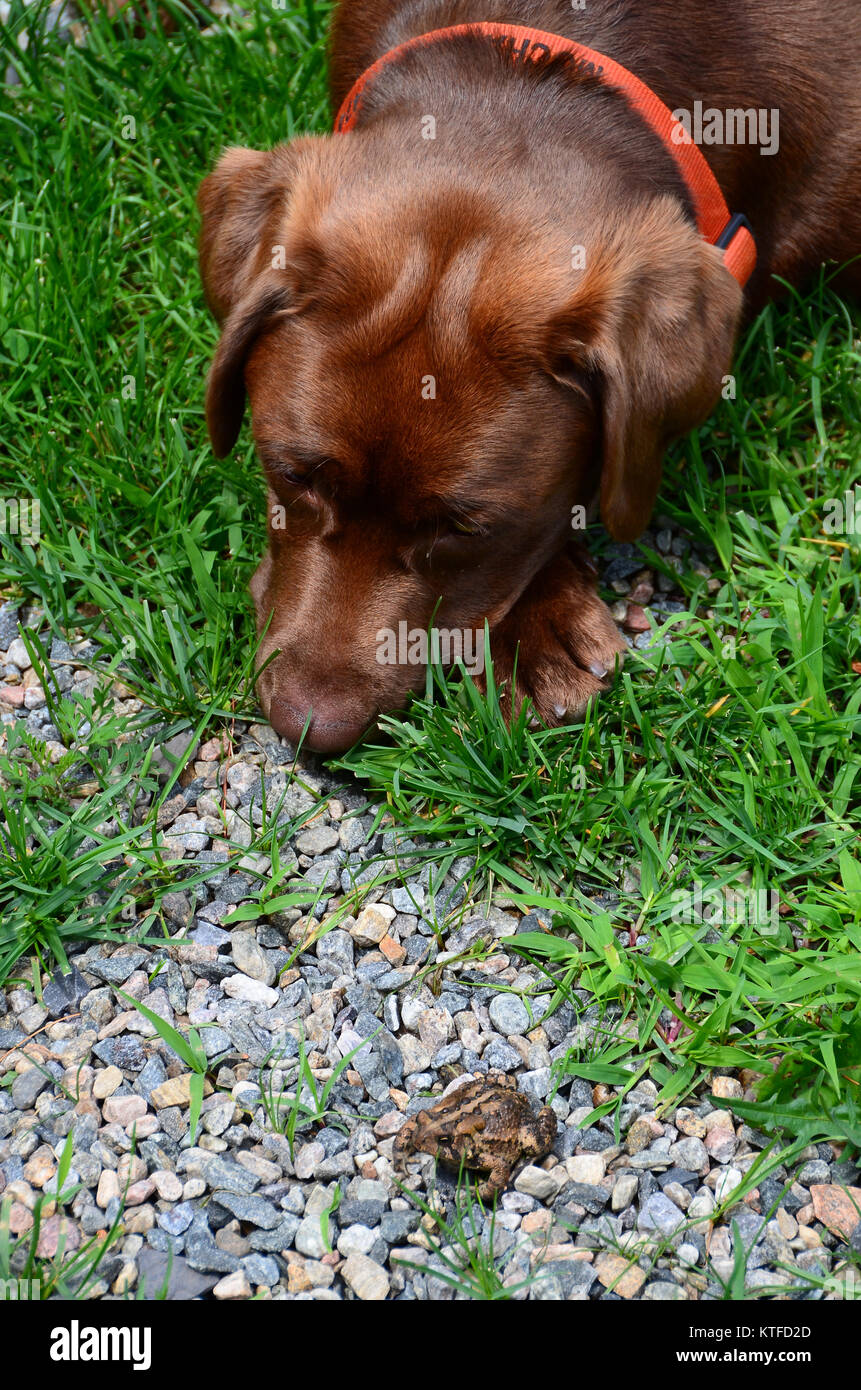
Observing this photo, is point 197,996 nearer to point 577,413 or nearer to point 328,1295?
point 328,1295

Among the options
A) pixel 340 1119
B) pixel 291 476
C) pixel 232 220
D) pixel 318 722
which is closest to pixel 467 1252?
pixel 340 1119

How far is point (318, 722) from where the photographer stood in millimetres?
2965

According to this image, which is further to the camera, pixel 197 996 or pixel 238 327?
pixel 238 327

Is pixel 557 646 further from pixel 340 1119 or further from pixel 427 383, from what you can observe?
pixel 340 1119

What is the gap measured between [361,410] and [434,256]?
353mm

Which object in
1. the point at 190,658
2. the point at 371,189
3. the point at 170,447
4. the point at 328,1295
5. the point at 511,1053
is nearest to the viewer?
the point at 328,1295

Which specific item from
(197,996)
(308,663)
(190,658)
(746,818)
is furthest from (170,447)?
(746,818)

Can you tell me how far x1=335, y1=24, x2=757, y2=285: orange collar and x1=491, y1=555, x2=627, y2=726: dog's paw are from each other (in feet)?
2.83

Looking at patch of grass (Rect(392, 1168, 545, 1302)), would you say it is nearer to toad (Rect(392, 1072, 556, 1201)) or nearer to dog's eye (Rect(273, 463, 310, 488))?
toad (Rect(392, 1072, 556, 1201))

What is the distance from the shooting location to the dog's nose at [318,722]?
9.73 ft

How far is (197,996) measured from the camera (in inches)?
108

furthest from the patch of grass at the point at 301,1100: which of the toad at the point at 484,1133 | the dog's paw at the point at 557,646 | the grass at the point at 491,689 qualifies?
the dog's paw at the point at 557,646

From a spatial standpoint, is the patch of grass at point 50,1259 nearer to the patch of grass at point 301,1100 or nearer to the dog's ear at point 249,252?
the patch of grass at point 301,1100

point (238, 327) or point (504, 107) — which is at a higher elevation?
point (504, 107)
